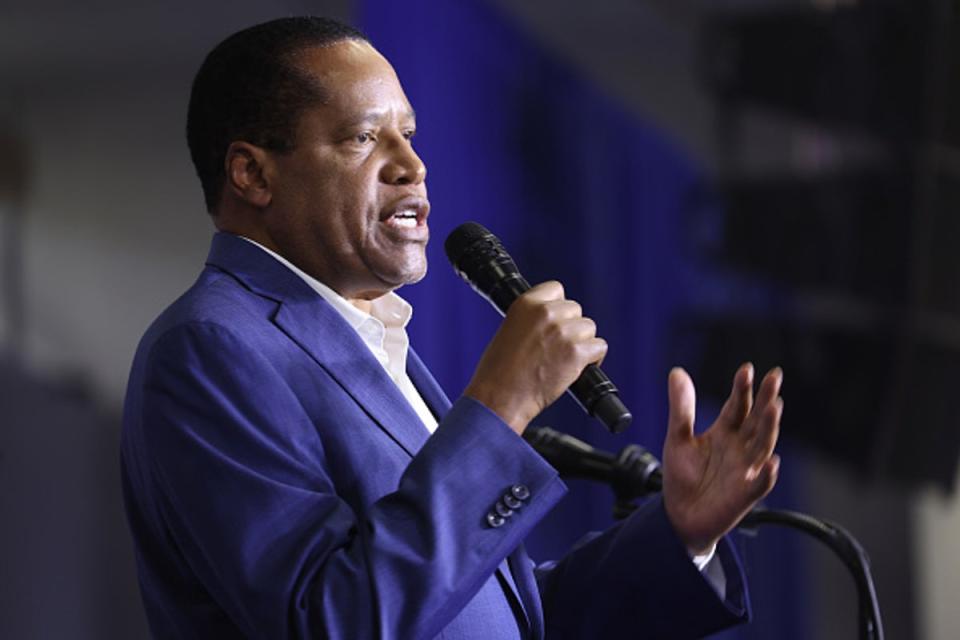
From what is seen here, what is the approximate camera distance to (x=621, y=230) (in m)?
4.00

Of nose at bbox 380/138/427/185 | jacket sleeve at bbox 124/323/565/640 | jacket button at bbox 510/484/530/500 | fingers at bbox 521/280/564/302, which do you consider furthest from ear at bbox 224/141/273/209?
jacket button at bbox 510/484/530/500

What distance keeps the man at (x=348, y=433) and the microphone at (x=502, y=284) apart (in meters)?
0.06

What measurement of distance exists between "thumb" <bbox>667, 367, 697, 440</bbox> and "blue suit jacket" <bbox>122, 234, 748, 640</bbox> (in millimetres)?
219

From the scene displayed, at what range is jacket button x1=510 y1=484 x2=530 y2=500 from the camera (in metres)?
1.22

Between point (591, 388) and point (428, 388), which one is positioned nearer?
point (591, 388)

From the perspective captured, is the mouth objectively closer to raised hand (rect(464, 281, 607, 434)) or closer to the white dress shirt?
the white dress shirt

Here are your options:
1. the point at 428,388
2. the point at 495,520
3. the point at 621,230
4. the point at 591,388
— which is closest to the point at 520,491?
the point at 495,520

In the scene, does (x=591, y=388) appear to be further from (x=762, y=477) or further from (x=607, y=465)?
(x=607, y=465)

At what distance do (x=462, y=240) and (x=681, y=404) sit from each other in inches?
11.8

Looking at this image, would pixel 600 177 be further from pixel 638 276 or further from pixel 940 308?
pixel 940 308

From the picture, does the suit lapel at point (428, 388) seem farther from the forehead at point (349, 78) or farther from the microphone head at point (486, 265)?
the forehead at point (349, 78)

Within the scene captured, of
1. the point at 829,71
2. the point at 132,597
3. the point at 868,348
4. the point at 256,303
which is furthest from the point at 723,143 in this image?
the point at 256,303

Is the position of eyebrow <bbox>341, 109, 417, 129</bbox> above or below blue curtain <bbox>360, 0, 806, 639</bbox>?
above

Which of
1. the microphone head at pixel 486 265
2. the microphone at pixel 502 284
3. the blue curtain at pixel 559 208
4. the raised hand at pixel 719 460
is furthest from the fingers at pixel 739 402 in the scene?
the blue curtain at pixel 559 208
